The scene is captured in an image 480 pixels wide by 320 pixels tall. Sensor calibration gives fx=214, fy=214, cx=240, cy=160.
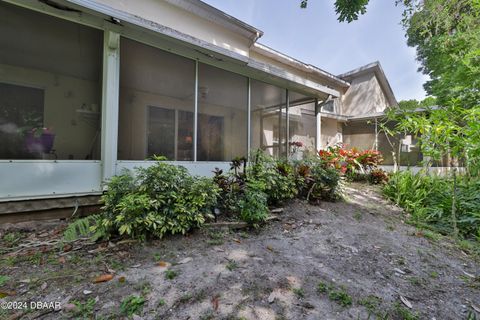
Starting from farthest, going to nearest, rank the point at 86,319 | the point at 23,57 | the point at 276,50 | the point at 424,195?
the point at 276,50
the point at 424,195
the point at 23,57
the point at 86,319

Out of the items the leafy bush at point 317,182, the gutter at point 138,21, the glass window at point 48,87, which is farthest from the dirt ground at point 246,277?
the gutter at point 138,21

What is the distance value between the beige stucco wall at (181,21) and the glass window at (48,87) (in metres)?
2.65

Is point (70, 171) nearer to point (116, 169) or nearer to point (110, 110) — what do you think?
point (116, 169)

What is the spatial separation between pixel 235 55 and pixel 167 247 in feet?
11.9

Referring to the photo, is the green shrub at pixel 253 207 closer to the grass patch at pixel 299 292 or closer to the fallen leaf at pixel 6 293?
the grass patch at pixel 299 292

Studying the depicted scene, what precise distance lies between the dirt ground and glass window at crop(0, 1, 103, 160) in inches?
45.0

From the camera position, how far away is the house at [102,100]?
285cm

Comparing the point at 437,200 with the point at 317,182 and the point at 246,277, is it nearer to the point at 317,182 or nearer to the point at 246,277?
the point at 317,182

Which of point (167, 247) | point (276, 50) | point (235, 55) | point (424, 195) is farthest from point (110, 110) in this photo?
point (276, 50)

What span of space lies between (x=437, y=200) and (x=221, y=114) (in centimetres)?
532

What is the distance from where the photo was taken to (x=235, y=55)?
4227mm

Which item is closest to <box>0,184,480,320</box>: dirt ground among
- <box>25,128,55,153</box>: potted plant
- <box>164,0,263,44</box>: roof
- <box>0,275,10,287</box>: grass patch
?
<box>0,275,10,287</box>: grass patch

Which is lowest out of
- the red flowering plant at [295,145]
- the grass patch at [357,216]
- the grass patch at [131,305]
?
the grass patch at [131,305]

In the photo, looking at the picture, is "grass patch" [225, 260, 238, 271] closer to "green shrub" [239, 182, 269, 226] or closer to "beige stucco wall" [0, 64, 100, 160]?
"green shrub" [239, 182, 269, 226]
